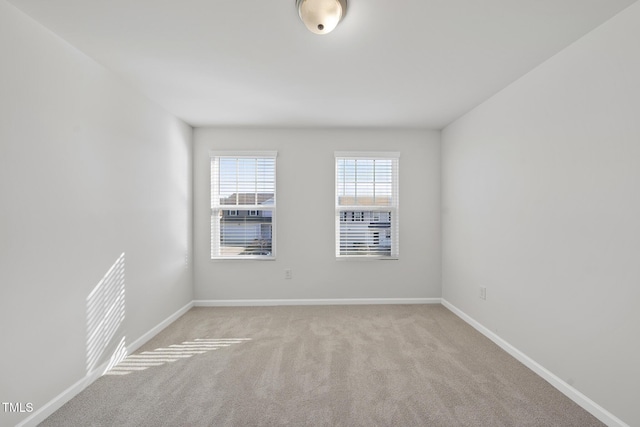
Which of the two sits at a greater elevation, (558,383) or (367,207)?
(367,207)

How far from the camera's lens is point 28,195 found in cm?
181

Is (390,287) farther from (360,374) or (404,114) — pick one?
(404,114)

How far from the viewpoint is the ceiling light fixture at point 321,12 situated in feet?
5.34

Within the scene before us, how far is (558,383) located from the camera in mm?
2197

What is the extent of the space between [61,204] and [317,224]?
110 inches

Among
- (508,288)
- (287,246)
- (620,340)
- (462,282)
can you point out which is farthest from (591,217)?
(287,246)

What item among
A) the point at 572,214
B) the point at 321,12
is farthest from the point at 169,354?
the point at 572,214

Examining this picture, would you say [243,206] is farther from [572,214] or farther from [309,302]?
[572,214]

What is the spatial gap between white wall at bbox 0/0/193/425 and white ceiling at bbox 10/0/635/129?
25 cm

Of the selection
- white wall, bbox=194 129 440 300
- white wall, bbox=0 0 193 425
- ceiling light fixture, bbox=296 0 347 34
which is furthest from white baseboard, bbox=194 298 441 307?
ceiling light fixture, bbox=296 0 347 34

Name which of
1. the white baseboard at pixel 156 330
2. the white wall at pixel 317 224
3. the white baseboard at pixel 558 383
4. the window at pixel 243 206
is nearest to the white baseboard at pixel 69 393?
the white baseboard at pixel 156 330

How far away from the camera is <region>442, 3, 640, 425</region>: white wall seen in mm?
1760

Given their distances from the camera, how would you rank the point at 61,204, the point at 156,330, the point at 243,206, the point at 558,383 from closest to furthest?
the point at 61,204 → the point at 558,383 → the point at 156,330 → the point at 243,206

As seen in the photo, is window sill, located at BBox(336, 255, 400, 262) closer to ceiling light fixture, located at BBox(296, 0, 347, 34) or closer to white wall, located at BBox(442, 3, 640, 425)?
white wall, located at BBox(442, 3, 640, 425)
